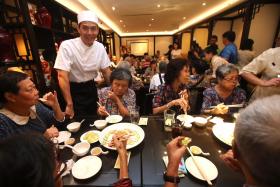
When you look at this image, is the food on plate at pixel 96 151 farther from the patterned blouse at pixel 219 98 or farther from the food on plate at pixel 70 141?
the patterned blouse at pixel 219 98

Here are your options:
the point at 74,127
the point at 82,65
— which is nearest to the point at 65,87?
the point at 82,65

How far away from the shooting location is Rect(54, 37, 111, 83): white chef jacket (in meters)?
1.88

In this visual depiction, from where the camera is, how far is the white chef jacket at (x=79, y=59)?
1.88 meters

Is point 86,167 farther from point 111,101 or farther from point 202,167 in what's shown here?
point 111,101

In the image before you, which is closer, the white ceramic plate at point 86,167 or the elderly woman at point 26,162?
the elderly woman at point 26,162

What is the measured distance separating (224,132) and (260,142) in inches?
30.5

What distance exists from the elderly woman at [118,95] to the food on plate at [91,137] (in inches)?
17.3

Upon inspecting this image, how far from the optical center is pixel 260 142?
1.55ft

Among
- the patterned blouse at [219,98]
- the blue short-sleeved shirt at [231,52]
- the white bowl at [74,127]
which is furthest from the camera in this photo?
the blue short-sleeved shirt at [231,52]

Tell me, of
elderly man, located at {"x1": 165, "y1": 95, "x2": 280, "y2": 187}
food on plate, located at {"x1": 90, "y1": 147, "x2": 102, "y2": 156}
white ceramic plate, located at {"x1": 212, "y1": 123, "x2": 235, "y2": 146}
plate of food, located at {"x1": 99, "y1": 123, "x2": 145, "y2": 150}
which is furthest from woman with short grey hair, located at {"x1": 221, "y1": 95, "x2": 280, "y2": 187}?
food on plate, located at {"x1": 90, "y1": 147, "x2": 102, "y2": 156}

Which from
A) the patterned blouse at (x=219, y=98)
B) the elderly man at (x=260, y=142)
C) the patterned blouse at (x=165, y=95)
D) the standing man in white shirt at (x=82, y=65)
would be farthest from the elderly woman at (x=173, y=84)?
the elderly man at (x=260, y=142)

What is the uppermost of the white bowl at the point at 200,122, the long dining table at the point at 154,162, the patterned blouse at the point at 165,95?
the patterned blouse at the point at 165,95

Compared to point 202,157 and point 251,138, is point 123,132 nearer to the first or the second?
point 202,157

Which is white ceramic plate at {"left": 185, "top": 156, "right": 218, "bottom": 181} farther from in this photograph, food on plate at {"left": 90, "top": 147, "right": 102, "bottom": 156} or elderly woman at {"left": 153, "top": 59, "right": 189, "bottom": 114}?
elderly woman at {"left": 153, "top": 59, "right": 189, "bottom": 114}
